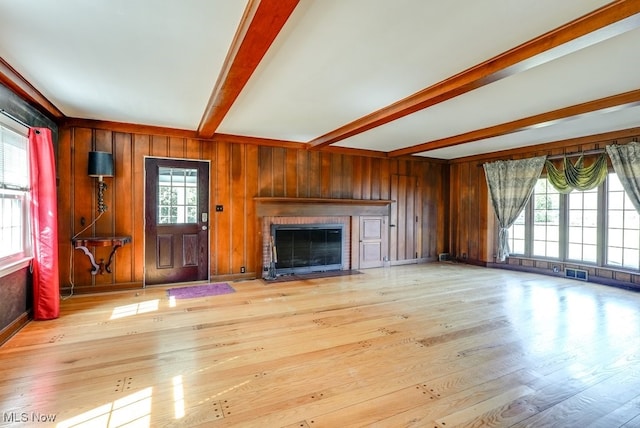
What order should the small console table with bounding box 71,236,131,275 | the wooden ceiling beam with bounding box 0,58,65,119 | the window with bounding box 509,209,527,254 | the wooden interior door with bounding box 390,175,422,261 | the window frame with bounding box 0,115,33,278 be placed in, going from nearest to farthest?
the wooden ceiling beam with bounding box 0,58,65,119
the window frame with bounding box 0,115,33,278
the small console table with bounding box 71,236,131,275
the window with bounding box 509,209,527,254
the wooden interior door with bounding box 390,175,422,261

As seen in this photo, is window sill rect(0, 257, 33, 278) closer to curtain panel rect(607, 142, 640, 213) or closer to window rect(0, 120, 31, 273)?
window rect(0, 120, 31, 273)

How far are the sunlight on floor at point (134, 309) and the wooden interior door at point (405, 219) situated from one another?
476cm

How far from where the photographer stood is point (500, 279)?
5.55 metres

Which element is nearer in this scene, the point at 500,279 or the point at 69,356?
the point at 69,356

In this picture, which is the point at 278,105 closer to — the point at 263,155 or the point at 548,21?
the point at 263,155

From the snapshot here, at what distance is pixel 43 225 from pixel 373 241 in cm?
531

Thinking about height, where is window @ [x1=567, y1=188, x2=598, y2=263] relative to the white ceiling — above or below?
below

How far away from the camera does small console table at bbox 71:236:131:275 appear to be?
13.6 feet

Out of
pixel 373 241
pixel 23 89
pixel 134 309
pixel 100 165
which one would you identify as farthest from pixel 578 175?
pixel 23 89

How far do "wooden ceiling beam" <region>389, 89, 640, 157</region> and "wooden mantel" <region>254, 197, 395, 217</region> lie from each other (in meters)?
1.53

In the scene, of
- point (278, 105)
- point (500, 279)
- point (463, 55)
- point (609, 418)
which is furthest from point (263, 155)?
point (609, 418)

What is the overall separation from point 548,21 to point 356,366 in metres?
2.79

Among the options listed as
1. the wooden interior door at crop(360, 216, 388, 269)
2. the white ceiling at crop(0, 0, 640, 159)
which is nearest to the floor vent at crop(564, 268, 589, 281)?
the white ceiling at crop(0, 0, 640, 159)

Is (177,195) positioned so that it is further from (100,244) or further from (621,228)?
(621,228)
